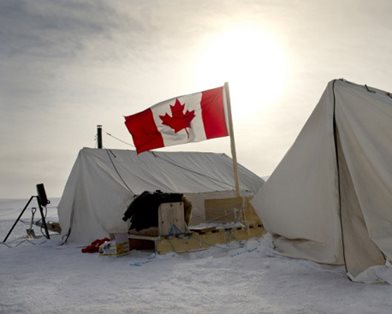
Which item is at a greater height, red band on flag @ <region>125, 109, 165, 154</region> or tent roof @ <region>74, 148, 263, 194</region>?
red band on flag @ <region>125, 109, 165, 154</region>

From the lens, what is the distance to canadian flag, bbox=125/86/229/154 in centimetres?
988

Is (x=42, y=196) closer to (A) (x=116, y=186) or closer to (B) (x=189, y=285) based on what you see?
(A) (x=116, y=186)

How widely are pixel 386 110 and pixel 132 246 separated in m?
5.41

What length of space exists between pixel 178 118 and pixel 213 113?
35.2 inches

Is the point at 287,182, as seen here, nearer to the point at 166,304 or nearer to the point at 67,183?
the point at 166,304

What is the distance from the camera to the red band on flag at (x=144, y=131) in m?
10.4

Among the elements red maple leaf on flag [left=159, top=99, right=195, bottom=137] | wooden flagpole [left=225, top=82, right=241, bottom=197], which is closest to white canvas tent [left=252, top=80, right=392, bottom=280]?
wooden flagpole [left=225, top=82, right=241, bottom=197]

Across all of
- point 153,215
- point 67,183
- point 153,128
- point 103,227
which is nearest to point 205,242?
point 153,215

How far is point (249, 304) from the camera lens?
3.95 m

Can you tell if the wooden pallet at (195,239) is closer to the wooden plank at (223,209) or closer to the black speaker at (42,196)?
the wooden plank at (223,209)

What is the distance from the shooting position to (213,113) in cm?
986

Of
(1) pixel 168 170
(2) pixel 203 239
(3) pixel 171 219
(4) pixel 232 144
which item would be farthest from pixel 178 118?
(2) pixel 203 239

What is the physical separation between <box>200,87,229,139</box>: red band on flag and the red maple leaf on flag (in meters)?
0.35

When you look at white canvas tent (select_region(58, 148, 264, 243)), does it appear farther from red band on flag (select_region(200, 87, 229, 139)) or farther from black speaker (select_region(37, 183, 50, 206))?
red band on flag (select_region(200, 87, 229, 139))
